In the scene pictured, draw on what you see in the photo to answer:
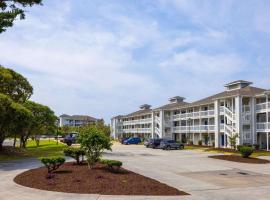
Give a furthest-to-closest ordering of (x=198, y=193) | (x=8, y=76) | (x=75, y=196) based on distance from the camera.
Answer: (x=8, y=76), (x=198, y=193), (x=75, y=196)

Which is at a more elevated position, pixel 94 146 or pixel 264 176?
pixel 94 146

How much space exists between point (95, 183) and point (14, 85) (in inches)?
1012

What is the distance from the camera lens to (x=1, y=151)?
3794 cm

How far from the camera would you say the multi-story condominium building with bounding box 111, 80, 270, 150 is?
48.3 meters

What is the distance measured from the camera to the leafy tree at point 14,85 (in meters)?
37.7

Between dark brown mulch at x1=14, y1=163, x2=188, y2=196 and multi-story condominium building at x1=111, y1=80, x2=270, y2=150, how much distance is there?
30.8 m

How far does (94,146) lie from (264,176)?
9578mm

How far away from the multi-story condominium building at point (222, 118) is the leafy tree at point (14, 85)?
24.9 m

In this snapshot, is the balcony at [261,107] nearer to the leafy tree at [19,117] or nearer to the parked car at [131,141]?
the leafy tree at [19,117]

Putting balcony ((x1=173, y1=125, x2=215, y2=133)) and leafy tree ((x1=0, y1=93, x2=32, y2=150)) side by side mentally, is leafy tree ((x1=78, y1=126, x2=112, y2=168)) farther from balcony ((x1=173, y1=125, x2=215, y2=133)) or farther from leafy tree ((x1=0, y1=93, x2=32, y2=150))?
balcony ((x1=173, y1=125, x2=215, y2=133))

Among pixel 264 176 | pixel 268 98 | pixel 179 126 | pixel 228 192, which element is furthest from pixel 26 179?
pixel 179 126

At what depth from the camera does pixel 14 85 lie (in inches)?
1559

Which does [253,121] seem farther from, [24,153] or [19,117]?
[19,117]

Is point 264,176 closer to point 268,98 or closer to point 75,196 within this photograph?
point 75,196
